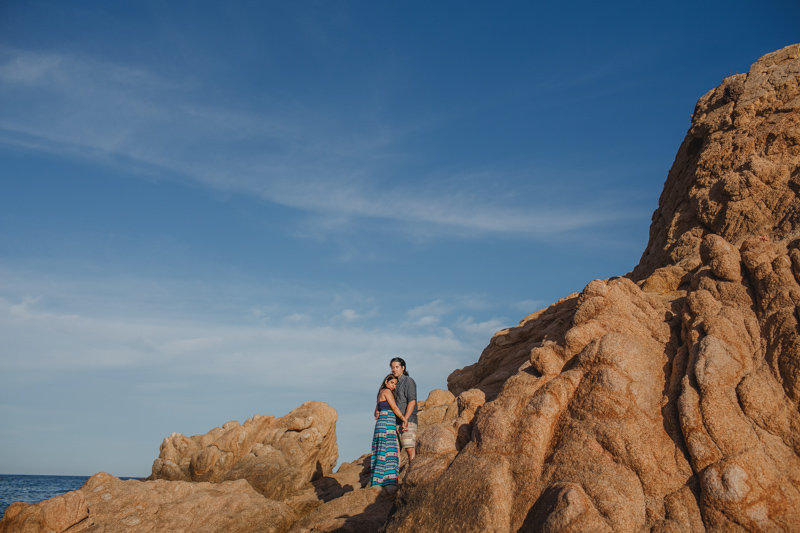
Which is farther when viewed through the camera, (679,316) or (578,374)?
(679,316)

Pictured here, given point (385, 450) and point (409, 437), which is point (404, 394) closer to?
point (409, 437)

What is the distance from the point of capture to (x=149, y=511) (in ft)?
47.9

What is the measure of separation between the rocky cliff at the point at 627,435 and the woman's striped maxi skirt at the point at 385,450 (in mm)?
468

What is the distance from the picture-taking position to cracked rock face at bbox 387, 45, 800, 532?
329 inches

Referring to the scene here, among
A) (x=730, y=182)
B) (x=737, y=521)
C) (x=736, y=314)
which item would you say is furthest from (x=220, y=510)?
(x=730, y=182)

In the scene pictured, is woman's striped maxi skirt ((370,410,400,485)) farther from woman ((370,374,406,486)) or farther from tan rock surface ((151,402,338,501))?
tan rock surface ((151,402,338,501))

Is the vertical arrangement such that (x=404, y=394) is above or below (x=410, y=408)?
A: above

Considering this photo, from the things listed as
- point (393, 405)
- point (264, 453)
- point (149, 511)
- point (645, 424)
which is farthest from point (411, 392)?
point (264, 453)

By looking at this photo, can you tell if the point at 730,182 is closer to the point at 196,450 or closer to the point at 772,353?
the point at 772,353

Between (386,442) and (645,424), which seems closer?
(645,424)

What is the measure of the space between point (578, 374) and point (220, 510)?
10043 mm

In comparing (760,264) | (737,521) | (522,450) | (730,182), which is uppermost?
(730,182)

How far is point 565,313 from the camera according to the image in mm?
20141

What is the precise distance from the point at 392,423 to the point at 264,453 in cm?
1055
